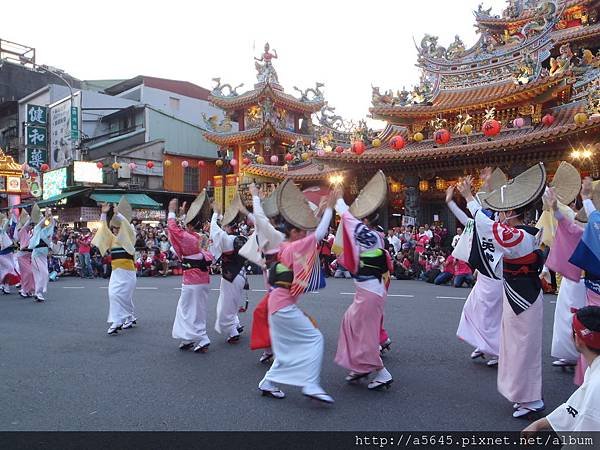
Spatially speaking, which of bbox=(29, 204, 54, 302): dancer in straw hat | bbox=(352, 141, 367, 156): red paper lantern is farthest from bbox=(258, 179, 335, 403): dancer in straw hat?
bbox=(352, 141, 367, 156): red paper lantern

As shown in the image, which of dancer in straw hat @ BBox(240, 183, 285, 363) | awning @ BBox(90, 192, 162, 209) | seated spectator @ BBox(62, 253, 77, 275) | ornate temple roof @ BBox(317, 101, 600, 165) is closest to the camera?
dancer in straw hat @ BBox(240, 183, 285, 363)

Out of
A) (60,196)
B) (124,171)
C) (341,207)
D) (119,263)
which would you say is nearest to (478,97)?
(119,263)

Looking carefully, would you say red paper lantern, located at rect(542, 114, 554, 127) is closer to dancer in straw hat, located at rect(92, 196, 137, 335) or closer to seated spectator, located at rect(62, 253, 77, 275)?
dancer in straw hat, located at rect(92, 196, 137, 335)

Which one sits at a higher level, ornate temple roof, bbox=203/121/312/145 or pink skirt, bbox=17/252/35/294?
ornate temple roof, bbox=203/121/312/145

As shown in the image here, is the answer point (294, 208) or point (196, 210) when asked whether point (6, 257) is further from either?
point (294, 208)

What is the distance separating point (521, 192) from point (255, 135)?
23.9 meters

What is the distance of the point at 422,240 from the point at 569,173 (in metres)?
9.81

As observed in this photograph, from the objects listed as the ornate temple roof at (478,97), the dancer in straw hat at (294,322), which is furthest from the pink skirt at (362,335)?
the ornate temple roof at (478,97)

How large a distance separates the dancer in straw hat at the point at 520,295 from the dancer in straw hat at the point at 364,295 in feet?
3.19

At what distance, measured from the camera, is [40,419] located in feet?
12.2

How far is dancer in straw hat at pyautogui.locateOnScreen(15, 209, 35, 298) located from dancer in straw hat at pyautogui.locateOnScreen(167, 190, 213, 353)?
20.6ft

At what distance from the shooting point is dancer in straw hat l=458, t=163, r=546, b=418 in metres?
3.64

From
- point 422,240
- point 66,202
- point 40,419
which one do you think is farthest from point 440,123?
point 66,202

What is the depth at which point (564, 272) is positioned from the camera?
4.53 m
